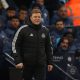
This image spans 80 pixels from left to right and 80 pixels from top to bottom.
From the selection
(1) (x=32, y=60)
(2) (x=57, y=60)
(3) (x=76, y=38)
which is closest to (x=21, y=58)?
(1) (x=32, y=60)

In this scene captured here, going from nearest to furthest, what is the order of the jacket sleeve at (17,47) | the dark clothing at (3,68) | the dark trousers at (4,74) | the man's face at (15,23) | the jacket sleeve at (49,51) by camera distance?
the jacket sleeve at (17,47) < the jacket sleeve at (49,51) < the dark clothing at (3,68) < the dark trousers at (4,74) < the man's face at (15,23)

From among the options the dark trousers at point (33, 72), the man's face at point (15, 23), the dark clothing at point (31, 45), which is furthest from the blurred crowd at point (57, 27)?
the dark trousers at point (33, 72)

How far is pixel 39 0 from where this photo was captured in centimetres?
1173

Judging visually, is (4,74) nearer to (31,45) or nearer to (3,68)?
(3,68)

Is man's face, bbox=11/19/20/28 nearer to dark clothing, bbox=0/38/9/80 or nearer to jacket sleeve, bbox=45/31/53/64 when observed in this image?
dark clothing, bbox=0/38/9/80

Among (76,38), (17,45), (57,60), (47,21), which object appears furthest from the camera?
(47,21)

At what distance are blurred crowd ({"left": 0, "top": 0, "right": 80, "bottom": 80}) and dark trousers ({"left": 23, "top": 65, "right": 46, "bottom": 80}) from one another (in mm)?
1140

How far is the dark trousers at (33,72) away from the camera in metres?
8.41

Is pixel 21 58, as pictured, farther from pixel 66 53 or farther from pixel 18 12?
pixel 18 12

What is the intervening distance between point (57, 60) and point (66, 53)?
0.30 m

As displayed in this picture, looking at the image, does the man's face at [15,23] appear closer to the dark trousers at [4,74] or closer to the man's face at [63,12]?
the dark trousers at [4,74]

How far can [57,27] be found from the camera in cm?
1090

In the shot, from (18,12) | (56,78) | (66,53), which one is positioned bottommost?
(56,78)

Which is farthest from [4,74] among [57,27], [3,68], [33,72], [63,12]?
[63,12]
